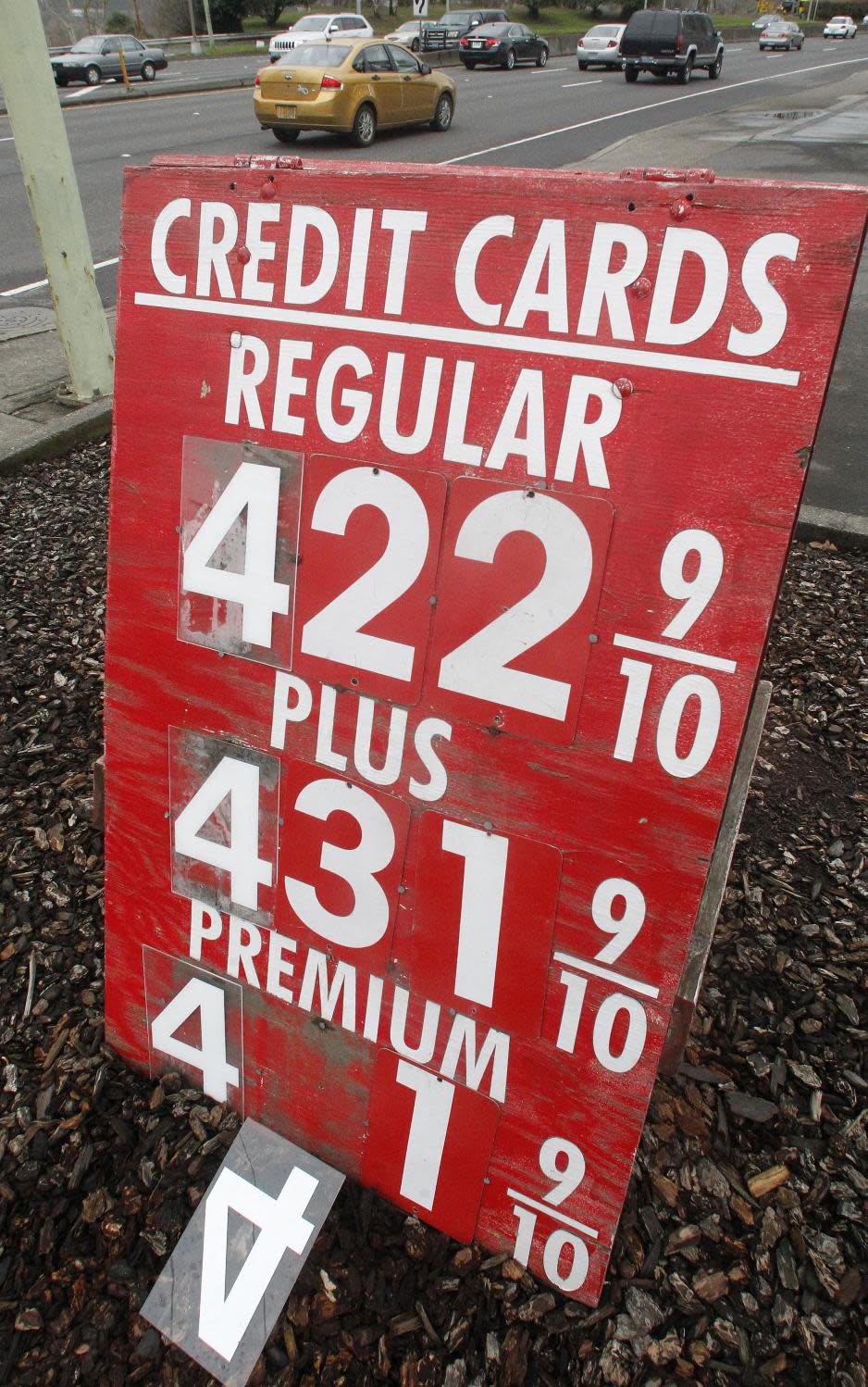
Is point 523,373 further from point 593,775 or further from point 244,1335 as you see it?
point 244,1335

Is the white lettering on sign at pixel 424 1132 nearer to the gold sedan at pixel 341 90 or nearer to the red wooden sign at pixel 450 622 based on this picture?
the red wooden sign at pixel 450 622

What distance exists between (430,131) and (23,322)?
1358 centimetres

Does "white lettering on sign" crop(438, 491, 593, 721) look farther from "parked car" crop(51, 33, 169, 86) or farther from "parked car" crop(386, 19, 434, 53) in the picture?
"parked car" crop(386, 19, 434, 53)

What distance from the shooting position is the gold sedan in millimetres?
15469

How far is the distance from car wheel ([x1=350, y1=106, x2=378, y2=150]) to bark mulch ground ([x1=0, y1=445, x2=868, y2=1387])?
53.6 feet

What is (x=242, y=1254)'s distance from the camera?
1.99 m

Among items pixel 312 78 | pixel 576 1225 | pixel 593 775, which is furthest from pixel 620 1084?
pixel 312 78

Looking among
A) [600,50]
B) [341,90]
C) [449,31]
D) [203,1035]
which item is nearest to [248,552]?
[203,1035]

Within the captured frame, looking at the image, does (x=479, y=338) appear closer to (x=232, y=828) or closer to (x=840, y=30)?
(x=232, y=828)

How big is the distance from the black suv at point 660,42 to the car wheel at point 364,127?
16368 millimetres

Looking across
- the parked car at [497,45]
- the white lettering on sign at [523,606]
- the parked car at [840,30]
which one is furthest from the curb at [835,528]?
the parked car at [840,30]

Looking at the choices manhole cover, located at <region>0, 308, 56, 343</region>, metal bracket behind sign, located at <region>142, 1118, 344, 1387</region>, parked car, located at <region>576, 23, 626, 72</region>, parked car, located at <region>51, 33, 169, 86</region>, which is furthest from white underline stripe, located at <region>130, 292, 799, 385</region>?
parked car, located at <region>576, 23, 626, 72</region>

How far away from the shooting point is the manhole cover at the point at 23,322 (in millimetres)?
7797

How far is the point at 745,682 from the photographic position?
144cm
